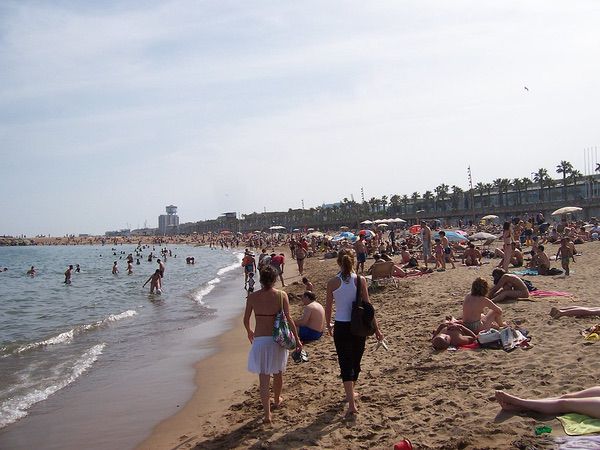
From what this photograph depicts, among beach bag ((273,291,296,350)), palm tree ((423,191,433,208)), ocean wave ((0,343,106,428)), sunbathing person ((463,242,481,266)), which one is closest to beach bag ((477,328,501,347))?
beach bag ((273,291,296,350))

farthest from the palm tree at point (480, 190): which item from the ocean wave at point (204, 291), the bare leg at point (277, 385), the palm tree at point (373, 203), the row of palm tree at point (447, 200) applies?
the bare leg at point (277, 385)

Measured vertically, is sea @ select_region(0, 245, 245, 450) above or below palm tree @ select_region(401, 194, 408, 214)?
below

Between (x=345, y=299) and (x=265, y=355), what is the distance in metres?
0.92

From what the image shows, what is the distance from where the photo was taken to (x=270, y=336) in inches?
193

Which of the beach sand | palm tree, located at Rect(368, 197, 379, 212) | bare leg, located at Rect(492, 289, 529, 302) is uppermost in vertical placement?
palm tree, located at Rect(368, 197, 379, 212)

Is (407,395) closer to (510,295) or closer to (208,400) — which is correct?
(208,400)

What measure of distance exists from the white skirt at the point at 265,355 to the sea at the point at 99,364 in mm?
1814

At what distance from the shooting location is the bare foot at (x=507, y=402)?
4379 millimetres

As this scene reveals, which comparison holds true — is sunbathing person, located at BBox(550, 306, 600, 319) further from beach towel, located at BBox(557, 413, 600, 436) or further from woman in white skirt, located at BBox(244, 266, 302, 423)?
woman in white skirt, located at BBox(244, 266, 302, 423)

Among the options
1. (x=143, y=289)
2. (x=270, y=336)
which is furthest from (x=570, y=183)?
(x=270, y=336)

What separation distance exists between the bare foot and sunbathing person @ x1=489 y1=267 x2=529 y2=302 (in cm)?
487

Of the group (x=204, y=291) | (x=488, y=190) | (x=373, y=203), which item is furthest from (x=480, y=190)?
(x=204, y=291)

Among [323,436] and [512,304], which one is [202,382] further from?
[512,304]

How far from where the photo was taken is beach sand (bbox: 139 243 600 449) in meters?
4.34
